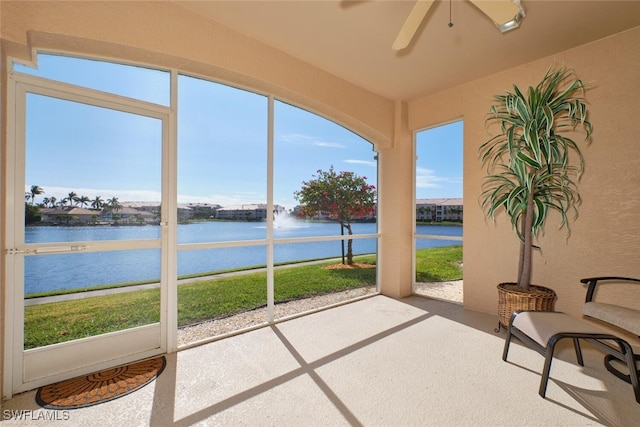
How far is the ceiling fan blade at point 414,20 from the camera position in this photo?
5.08 ft

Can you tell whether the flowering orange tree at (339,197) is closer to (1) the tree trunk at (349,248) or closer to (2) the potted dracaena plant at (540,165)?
(1) the tree trunk at (349,248)

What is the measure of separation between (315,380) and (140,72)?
294 cm

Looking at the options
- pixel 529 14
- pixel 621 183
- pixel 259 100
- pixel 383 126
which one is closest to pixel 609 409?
pixel 621 183

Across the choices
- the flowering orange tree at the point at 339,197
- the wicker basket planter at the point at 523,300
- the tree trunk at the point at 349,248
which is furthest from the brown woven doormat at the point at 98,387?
the wicker basket planter at the point at 523,300

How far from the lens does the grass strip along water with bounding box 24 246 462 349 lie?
7.00 ft

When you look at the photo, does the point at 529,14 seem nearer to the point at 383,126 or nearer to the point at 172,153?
the point at 383,126

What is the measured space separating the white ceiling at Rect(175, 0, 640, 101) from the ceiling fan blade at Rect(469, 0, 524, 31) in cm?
81

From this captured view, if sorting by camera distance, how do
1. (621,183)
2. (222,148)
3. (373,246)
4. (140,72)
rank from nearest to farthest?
(140,72) < (621,183) < (222,148) < (373,246)

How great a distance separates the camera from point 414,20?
66.1 inches

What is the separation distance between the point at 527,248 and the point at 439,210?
1.45m

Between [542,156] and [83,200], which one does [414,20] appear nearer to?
[542,156]

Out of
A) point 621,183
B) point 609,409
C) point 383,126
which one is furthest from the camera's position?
point 383,126

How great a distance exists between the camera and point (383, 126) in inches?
164

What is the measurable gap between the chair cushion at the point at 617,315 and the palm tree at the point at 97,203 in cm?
404
